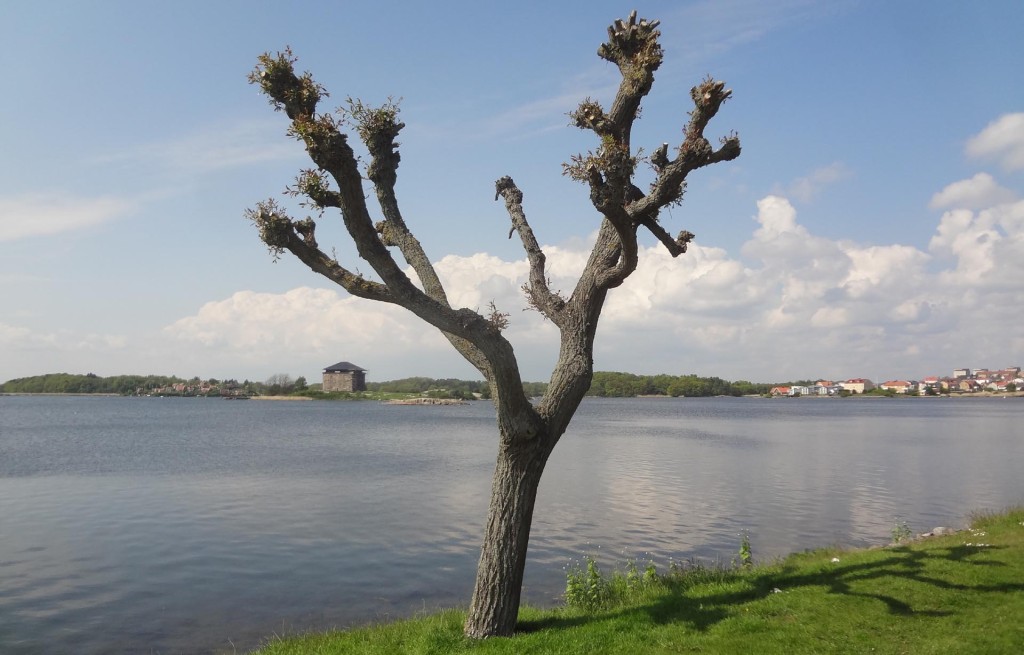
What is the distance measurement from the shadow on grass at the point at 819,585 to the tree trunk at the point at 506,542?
838mm

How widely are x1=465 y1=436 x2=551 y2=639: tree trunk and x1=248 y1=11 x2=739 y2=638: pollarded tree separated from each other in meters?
0.01

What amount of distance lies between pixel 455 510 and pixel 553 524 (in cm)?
468

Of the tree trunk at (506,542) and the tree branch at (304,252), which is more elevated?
the tree branch at (304,252)

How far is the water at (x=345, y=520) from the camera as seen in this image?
50.5 ft

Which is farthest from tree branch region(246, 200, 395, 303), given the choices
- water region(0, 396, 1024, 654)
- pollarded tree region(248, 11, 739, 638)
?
water region(0, 396, 1024, 654)

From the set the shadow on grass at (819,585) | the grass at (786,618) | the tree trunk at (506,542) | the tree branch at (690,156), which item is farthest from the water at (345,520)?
the tree branch at (690,156)

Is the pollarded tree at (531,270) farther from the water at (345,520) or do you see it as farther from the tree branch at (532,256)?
the water at (345,520)

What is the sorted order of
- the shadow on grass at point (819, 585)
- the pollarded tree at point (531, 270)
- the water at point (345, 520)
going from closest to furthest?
the pollarded tree at point (531, 270) < the shadow on grass at point (819, 585) < the water at point (345, 520)

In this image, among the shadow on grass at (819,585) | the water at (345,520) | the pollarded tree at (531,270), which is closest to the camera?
the pollarded tree at (531,270)

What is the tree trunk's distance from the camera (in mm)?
9492

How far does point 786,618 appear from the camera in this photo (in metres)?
10.0

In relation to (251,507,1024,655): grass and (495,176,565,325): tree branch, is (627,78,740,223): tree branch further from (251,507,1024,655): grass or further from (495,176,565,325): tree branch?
(251,507,1024,655): grass

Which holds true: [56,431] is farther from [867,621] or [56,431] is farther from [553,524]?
[867,621]

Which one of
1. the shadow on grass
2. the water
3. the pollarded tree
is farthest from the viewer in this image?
the water
